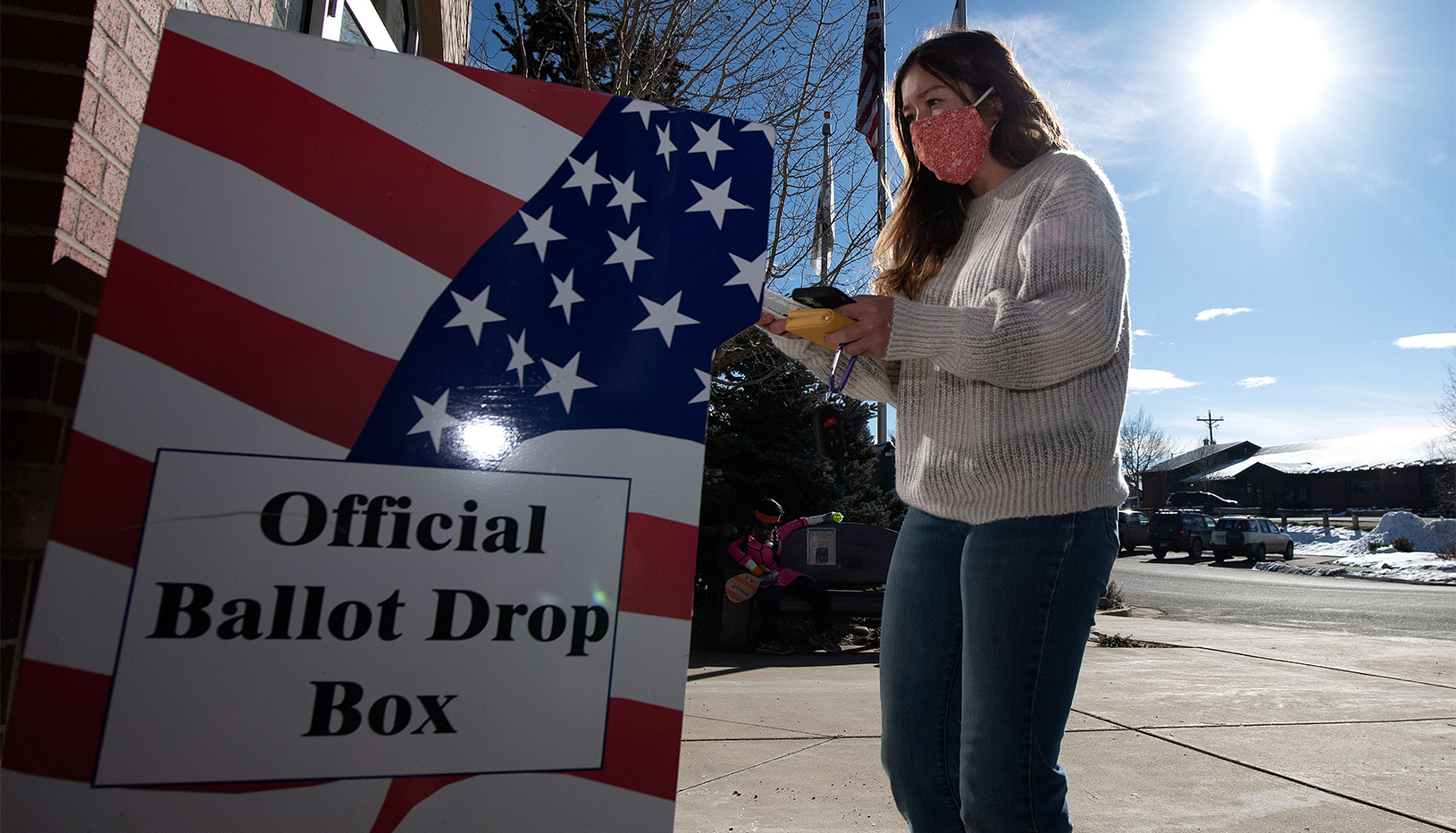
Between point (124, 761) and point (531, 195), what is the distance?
1029 mm

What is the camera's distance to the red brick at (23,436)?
145 cm

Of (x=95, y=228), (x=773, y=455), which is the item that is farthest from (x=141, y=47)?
(x=773, y=455)

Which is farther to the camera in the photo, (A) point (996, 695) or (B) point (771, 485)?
(B) point (771, 485)

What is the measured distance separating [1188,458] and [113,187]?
74.5m

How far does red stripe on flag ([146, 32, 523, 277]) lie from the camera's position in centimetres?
126

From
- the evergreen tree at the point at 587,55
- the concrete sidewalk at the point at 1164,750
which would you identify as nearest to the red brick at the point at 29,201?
the concrete sidewalk at the point at 1164,750

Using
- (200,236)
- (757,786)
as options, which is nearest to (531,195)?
(200,236)

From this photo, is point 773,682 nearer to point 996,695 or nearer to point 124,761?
point 996,695

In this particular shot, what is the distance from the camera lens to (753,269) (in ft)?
4.78

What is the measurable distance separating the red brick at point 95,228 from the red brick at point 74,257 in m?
0.02

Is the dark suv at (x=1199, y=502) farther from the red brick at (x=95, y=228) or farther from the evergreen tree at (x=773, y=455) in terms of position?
the red brick at (x=95, y=228)

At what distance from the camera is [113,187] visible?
1.66 metres

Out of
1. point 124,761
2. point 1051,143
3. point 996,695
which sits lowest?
point 124,761

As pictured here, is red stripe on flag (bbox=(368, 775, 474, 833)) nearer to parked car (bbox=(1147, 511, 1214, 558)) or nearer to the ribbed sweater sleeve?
the ribbed sweater sleeve
